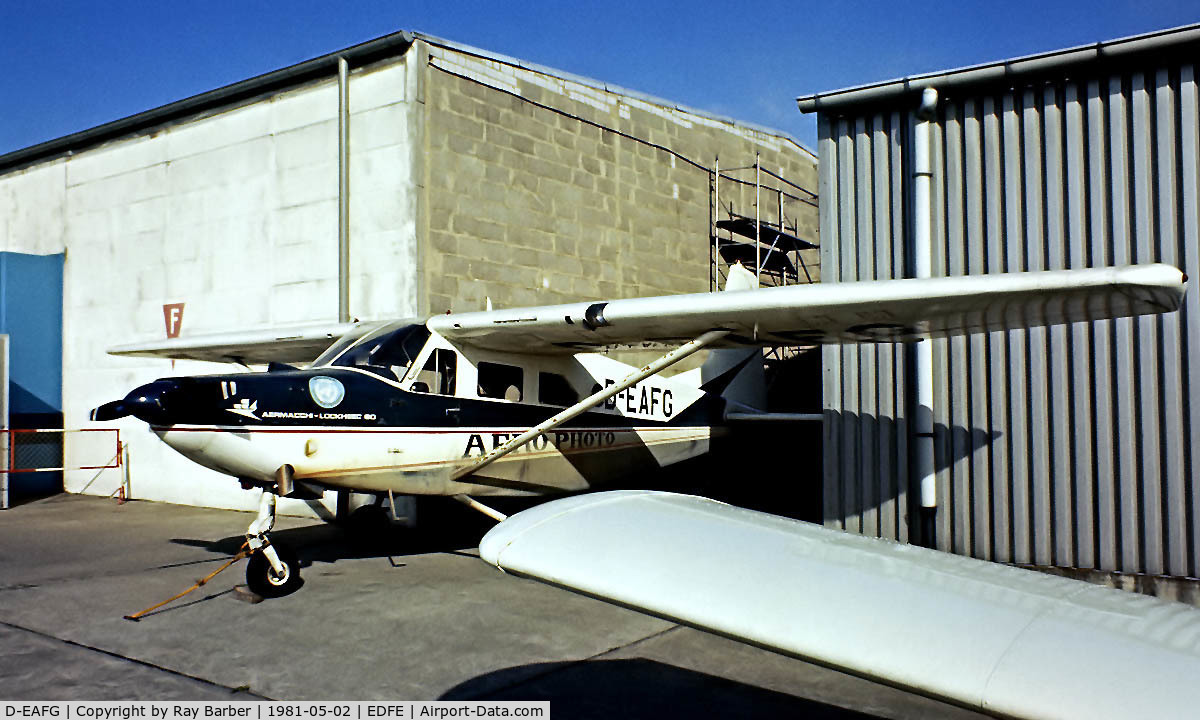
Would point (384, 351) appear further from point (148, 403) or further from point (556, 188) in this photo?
point (556, 188)

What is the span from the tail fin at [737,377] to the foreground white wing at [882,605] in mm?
8619

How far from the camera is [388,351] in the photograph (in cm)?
803

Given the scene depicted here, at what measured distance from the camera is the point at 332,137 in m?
12.0

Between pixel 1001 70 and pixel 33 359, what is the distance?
15.8 meters

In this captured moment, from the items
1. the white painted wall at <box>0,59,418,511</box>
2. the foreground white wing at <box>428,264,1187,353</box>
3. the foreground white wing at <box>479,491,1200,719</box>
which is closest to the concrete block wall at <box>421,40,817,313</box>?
the white painted wall at <box>0,59,418,511</box>

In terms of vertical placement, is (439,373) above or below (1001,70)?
below

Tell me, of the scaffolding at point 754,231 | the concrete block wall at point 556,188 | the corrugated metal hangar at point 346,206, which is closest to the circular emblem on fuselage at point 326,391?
the corrugated metal hangar at point 346,206

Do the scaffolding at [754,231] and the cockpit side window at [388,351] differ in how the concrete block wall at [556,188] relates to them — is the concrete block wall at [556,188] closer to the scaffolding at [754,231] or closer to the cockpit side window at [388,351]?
the scaffolding at [754,231]

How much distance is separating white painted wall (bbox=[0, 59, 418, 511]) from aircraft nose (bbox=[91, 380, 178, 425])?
4463mm

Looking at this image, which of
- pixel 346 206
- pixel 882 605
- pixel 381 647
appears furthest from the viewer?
pixel 346 206

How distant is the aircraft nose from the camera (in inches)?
260

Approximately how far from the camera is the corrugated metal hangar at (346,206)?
1148cm
